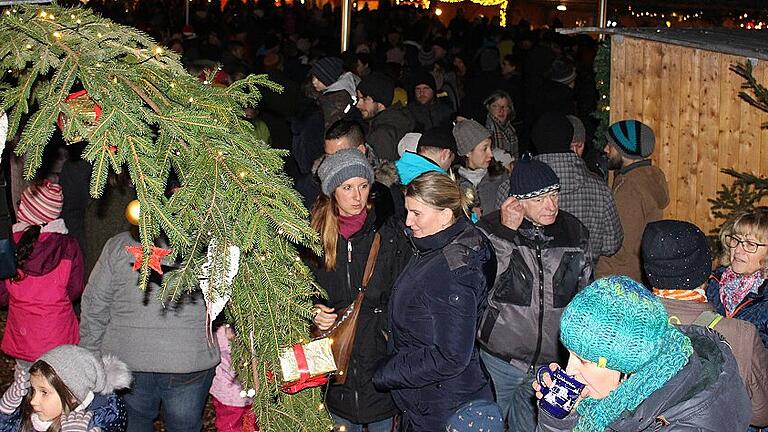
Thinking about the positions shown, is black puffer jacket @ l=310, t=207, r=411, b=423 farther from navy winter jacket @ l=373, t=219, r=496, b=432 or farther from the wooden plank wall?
the wooden plank wall

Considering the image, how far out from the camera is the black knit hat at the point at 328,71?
409 inches

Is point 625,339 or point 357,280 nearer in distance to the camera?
point 625,339

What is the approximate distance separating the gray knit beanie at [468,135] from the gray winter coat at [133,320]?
306cm

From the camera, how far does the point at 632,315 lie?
3.02m

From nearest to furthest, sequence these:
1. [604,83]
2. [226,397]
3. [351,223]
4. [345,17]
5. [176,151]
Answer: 1. [176,151]
2. [351,223]
3. [226,397]
4. [604,83]
5. [345,17]

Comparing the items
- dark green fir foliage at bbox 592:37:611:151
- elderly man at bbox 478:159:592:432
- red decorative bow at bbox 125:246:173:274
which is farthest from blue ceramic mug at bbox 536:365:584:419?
dark green fir foliage at bbox 592:37:611:151

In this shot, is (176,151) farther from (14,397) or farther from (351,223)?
(14,397)

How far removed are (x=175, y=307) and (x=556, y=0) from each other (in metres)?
23.5

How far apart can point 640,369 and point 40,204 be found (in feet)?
13.3

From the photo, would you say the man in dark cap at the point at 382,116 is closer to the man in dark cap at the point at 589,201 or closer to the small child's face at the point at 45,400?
the man in dark cap at the point at 589,201

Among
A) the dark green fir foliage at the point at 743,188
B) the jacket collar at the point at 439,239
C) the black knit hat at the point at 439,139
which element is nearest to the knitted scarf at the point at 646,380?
the jacket collar at the point at 439,239

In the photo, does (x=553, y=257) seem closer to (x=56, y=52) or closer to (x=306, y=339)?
(x=306, y=339)

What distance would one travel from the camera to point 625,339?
118 inches

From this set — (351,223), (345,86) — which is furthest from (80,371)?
(345,86)
